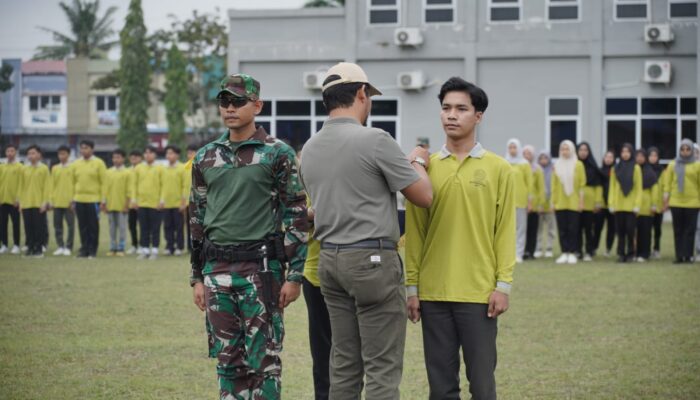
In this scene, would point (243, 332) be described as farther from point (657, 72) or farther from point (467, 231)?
point (657, 72)

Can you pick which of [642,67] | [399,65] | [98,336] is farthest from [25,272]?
[642,67]

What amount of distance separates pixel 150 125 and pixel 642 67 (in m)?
49.9

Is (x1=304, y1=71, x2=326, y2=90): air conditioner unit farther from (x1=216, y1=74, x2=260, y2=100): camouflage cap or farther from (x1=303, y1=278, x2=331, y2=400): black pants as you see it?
(x1=216, y1=74, x2=260, y2=100): camouflage cap

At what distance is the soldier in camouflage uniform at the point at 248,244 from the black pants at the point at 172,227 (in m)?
16.3

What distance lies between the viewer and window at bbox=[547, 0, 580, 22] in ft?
119

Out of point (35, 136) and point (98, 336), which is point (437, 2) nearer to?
point (98, 336)

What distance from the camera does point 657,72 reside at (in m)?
34.8

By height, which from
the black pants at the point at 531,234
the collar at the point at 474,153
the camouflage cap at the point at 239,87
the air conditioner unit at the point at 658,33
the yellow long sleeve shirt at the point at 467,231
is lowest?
the black pants at the point at 531,234

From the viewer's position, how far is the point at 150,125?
78.8 m

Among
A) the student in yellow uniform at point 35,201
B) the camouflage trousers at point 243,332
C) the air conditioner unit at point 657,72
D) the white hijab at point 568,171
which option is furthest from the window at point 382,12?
the camouflage trousers at point 243,332

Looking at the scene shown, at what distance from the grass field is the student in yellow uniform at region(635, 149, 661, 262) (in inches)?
119

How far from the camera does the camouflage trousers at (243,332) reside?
641 cm

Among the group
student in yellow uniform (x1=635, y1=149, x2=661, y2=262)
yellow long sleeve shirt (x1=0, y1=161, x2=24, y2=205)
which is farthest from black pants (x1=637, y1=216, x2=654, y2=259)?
yellow long sleeve shirt (x1=0, y1=161, x2=24, y2=205)

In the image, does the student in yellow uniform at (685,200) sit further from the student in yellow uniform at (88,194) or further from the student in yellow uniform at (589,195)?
the student in yellow uniform at (88,194)
